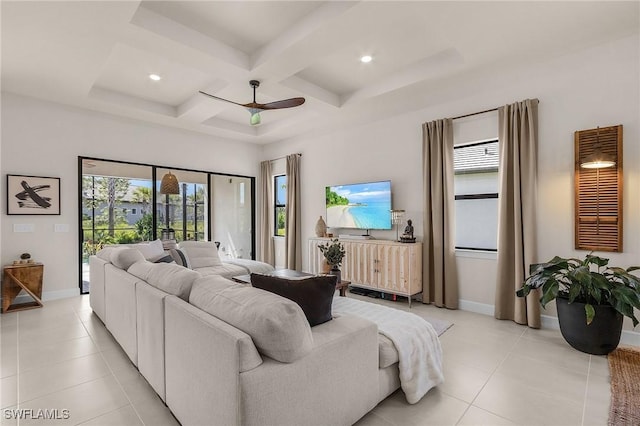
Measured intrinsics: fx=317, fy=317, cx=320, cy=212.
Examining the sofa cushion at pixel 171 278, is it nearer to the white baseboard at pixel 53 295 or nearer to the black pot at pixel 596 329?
the white baseboard at pixel 53 295

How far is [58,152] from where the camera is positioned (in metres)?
4.62

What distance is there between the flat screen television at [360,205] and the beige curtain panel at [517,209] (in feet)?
5.18

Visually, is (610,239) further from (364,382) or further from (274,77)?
(274,77)

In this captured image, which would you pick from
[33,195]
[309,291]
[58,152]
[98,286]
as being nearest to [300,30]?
[309,291]

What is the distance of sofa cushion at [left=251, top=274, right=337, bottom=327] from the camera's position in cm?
182

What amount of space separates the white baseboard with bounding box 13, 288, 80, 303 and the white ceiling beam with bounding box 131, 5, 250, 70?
404 cm

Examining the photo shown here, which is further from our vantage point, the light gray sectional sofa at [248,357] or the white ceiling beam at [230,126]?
the white ceiling beam at [230,126]

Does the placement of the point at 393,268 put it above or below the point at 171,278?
below

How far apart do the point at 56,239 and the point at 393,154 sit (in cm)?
515

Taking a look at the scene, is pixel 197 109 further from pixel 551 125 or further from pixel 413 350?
pixel 551 125

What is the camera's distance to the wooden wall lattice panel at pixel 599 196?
10.0 ft

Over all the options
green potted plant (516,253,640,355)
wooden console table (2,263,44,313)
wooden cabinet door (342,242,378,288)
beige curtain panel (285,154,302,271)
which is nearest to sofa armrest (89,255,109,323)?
wooden console table (2,263,44,313)

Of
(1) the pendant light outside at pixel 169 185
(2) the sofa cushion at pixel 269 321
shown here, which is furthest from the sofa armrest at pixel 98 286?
(2) the sofa cushion at pixel 269 321

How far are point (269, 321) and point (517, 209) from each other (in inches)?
130
